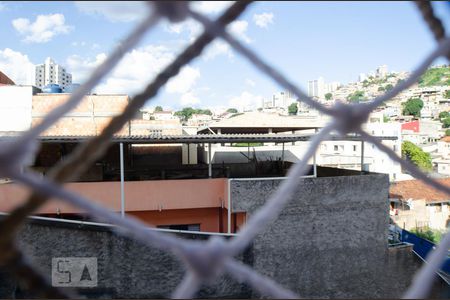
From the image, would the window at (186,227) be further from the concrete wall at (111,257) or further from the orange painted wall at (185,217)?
the concrete wall at (111,257)

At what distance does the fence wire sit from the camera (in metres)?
0.81

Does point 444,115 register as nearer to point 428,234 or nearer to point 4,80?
point 428,234

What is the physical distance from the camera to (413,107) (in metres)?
70.0

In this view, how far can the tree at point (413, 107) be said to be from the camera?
69.0 m

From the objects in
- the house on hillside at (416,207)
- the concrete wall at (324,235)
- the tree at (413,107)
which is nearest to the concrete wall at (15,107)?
the concrete wall at (324,235)

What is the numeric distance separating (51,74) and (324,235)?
14626 millimetres

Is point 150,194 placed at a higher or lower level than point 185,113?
lower

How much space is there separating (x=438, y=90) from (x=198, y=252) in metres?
81.3

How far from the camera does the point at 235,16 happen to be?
3.51ft

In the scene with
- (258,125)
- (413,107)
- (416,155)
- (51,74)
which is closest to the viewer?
(258,125)

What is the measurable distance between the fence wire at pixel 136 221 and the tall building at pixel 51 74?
52.2 feet

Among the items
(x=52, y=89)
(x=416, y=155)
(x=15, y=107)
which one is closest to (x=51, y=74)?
(x=52, y=89)

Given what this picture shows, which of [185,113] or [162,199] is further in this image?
[185,113]

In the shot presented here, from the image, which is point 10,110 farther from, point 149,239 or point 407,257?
point 149,239
